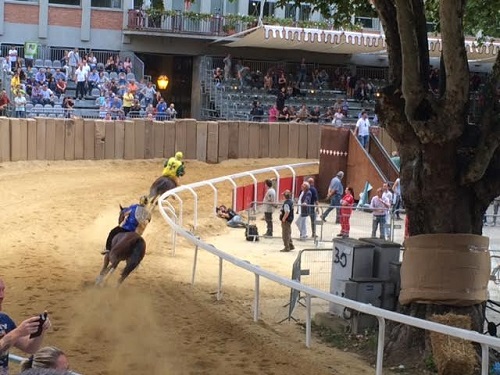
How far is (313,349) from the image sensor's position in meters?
11.5

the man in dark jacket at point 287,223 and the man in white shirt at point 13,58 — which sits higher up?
the man in white shirt at point 13,58

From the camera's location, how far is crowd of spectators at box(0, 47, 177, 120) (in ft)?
103

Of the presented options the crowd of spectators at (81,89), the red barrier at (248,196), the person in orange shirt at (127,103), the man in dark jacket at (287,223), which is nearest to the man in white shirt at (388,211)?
the man in dark jacket at (287,223)

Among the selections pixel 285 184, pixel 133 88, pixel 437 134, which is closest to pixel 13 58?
pixel 133 88

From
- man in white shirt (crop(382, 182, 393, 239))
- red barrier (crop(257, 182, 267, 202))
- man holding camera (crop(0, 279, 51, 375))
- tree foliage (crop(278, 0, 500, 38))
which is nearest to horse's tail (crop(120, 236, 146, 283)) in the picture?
tree foliage (crop(278, 0, 500, 38))

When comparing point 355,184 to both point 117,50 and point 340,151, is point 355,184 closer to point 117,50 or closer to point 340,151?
point 340,151

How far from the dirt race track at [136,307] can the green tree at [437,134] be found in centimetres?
187

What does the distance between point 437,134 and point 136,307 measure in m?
4.79

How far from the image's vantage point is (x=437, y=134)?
1161 centimetres

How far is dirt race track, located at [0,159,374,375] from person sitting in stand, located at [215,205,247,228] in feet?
1.32

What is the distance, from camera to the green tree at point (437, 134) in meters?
11.4

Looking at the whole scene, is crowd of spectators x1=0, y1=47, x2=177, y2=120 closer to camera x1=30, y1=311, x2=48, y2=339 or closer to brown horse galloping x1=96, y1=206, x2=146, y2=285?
brown horse galloping x1=96, y1=206, x2=146, y2=285

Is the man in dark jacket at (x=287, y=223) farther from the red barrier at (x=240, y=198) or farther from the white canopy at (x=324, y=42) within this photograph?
the white canopy at (x=324, y=42)

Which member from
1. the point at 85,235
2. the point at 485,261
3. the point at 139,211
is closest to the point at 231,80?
the point at 85,235
